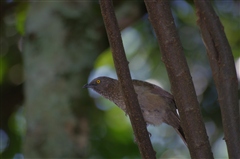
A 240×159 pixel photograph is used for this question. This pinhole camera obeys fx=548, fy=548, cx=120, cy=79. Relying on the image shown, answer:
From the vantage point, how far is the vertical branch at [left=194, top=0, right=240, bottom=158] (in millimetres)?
2273

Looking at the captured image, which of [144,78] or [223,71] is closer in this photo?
[223,71]

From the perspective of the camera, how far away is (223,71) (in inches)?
94.8

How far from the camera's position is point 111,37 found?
242 centimetres

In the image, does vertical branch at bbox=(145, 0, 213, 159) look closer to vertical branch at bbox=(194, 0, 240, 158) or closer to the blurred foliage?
vertical branch at bbox=(194, 0, 240, 158)

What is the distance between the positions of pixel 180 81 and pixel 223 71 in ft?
0.69

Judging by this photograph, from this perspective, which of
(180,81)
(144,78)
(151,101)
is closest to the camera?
(180,81)

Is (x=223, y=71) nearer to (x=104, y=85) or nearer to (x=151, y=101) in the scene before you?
(x=151, y=101)

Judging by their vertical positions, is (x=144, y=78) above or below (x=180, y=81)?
above

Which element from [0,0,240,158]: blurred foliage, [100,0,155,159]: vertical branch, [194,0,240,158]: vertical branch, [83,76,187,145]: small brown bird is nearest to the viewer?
[194,0,240,158]: vertical branch

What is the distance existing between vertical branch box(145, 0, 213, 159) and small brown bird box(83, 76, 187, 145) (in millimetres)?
1572

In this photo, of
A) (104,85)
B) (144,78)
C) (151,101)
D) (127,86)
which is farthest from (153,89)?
(144,78)

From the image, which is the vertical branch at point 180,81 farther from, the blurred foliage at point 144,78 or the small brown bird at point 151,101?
the blurred foliage at point 144,78

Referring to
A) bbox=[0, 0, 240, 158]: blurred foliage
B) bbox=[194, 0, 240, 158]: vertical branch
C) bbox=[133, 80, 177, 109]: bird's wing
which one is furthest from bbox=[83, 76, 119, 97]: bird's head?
bbox=[0, 0, 240, 158]: blurred foliage

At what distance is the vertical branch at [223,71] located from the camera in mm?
2273
